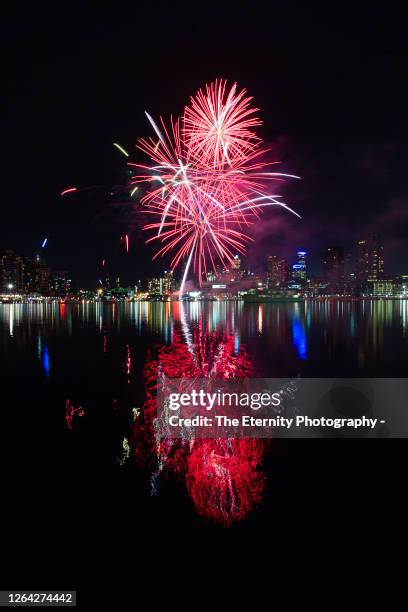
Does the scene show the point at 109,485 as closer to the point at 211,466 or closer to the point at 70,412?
the point at 211,466

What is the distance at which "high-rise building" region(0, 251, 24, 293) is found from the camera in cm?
15188

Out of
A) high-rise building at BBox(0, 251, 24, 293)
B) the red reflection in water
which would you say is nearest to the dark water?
the red reflection in water

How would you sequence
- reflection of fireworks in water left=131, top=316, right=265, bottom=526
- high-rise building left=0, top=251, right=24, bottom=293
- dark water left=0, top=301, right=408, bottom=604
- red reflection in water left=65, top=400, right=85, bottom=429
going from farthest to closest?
high-rise building left=0, top=251, right=24, bottom=293, red reflection in water left=65, top=400, right=85, bottom=429, reflection of fireworks in water left=131, top=316, right=265, bottom=526, dark water left=0, top=301, right=408, bottom=604

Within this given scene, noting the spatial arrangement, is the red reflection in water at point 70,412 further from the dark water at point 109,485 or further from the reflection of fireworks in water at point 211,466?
the reflection of fireworks in water at point 211,466

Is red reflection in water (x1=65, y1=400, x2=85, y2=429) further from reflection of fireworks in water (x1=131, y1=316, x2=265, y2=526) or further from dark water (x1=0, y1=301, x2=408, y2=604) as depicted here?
reflection of fireworks in water (x1=131, y1=316, x2=265, y2=526)

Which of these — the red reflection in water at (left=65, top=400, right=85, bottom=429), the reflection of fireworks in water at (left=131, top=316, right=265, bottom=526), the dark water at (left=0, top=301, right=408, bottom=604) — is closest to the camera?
the dark water at (left=0, top=301, right=408, bottom=604)

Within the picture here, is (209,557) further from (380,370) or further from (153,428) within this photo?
(380,370)

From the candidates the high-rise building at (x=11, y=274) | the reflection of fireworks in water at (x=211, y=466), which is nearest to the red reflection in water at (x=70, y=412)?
the reflection of fireworks in water at (x=211, y=466)

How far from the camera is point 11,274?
154625 mm

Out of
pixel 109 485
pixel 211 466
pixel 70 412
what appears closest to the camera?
pixel 109 485

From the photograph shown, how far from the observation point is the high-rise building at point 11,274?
151875 mm

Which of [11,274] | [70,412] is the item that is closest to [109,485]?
[70,412]

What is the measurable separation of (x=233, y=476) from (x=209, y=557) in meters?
1.52

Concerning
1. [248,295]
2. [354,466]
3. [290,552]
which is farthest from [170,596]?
[248,295]
